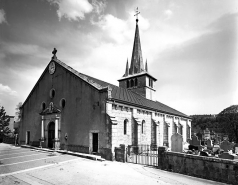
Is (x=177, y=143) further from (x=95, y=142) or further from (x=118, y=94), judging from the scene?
(x=118, y=94)

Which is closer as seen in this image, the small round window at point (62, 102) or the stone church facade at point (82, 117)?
the stone church facade at point (82, 117)

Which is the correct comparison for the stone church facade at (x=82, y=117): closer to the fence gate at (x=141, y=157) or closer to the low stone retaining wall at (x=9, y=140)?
the fence gate at (x=141, y=157)

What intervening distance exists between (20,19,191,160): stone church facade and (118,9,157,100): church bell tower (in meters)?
5.99

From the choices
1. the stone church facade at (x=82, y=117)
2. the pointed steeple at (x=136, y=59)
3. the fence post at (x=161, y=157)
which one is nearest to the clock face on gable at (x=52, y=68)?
the stone church facade at (x=82, y=117)

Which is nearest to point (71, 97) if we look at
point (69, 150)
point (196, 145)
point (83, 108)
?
point (83, 108)

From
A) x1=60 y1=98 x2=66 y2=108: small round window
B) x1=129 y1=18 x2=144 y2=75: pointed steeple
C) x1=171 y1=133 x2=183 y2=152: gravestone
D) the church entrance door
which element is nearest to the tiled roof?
x1=60 y1=98 x2=66 y2=108: small round window

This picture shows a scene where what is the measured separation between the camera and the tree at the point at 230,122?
3401 cm

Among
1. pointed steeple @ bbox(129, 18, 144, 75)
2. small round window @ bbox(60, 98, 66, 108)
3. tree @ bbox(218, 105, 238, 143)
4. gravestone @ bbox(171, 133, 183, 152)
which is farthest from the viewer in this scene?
tree @ bbox(218, 105, 238, 143)

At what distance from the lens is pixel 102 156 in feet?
48.0

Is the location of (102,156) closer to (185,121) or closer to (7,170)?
(7,170)

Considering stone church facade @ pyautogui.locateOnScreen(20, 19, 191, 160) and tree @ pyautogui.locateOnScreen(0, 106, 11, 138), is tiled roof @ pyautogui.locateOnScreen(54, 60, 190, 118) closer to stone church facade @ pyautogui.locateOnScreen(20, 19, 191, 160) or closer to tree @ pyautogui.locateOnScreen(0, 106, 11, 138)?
stone church facade @ pyautogui.locateOnScreen(20, 19, 191, 160)

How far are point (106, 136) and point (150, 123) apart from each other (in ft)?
30.2

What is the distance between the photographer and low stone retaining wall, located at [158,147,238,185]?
8770mm

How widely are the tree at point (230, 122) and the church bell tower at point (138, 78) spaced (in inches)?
716
